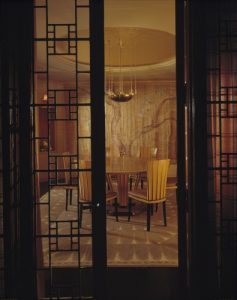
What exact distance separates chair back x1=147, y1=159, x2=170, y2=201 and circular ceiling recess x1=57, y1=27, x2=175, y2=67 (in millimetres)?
1791

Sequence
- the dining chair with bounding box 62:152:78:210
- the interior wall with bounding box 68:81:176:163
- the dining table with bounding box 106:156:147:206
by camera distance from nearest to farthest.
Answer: the dining chair with bounding box 62:152:78:210 < the dining table with bounding box 106:156:147:206 < the interior wall with bounding box 68:81:176:163

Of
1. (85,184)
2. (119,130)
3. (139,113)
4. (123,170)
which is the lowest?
(85,184)

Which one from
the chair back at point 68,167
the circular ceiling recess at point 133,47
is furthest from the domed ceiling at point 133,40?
the chair back at point 68,167

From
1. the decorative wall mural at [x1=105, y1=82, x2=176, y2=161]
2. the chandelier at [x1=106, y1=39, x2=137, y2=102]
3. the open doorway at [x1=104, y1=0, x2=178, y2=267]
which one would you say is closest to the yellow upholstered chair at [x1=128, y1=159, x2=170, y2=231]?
the open doorway at [x1=104, y1=0, x2=178, y2=267]

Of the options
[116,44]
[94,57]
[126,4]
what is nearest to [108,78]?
[116,44]

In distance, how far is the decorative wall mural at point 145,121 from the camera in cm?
790

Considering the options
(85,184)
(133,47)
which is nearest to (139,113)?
(133,47)

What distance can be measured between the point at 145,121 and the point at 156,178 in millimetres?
3913

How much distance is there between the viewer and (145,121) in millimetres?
7934

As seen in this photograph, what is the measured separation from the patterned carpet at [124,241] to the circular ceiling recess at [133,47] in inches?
102

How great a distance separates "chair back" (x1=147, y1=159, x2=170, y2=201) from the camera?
4125 mm

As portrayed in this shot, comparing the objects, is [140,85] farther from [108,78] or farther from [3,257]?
[3,257]

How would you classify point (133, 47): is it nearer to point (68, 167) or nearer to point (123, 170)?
point (123, 170)

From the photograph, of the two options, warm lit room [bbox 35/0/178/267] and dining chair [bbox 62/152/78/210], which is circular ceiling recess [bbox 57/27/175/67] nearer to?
warm lit room [bbox 35/0/178/267]
